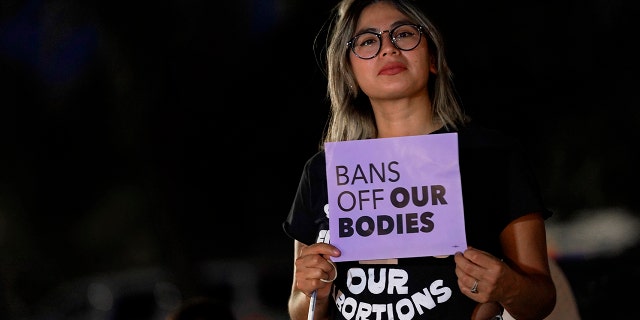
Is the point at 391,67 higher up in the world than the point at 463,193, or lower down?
→ higher up

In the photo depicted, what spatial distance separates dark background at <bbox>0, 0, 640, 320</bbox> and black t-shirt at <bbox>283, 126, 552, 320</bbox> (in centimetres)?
239

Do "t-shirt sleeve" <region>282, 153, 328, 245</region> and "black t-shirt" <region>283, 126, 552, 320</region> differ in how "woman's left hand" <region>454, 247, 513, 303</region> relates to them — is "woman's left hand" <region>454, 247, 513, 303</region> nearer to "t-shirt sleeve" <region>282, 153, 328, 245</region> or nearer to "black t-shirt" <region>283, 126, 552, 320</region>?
"black t-shirt" <region>283, 126, 552, 320</region>

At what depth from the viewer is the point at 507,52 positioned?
4.33 metres

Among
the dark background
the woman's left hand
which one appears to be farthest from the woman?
the dark background

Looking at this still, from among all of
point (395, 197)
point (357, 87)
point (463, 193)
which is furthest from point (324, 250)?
point (357, 87)

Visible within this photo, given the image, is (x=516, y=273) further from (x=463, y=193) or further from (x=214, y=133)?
(x=214, y=133)

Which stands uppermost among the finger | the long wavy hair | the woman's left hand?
the long wavy hair

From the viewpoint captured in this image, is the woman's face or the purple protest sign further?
the woman's face

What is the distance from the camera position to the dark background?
422cm

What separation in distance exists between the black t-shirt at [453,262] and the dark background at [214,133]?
7.83 ft

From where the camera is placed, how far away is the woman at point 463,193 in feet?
5.97

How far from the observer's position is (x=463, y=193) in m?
1.93

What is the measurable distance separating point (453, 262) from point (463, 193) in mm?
156

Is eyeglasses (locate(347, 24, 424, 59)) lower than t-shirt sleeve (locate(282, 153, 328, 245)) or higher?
higher
